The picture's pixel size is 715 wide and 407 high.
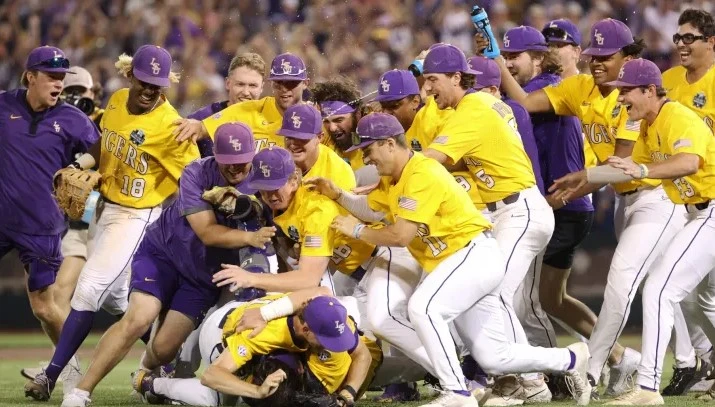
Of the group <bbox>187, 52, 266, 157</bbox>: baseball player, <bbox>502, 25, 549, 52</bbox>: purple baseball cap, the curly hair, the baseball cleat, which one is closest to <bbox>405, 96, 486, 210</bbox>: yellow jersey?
the curly hair

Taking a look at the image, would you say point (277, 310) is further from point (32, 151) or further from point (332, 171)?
point (32, 151)

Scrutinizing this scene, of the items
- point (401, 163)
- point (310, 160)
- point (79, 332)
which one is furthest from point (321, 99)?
point (79, 332)

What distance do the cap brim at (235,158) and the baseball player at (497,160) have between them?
3.71 ft

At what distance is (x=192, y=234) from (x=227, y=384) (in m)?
1.32

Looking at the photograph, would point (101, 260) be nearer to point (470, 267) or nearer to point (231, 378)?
point (231, 378)

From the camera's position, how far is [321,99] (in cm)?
909

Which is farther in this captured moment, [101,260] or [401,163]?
[101,260]

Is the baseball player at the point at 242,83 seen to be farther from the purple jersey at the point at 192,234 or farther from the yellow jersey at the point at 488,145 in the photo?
the yellow jersey at the point at 488,145

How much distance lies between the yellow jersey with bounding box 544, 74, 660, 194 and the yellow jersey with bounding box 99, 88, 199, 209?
2.66 m

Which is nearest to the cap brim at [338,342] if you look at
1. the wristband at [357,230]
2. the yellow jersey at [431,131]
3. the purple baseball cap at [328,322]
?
the purple baseball cap at [328,322]

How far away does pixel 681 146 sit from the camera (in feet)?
25.6

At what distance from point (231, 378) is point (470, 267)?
1516 millimetres

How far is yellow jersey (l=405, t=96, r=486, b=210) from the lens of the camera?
8477 millimetres

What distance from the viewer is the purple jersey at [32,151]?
9617 mm
